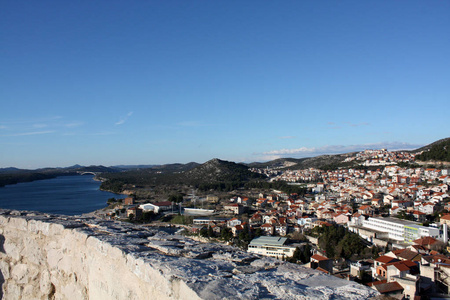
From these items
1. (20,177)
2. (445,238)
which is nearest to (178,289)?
(445,238)

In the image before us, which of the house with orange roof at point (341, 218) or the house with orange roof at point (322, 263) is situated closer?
the house with orange roof at point (322, 263)

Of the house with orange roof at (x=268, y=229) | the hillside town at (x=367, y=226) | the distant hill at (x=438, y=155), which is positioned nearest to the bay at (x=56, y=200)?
the hillside town at (x=367, y=226)

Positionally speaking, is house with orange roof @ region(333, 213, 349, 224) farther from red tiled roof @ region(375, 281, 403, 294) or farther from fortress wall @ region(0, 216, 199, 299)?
fortress wall @ region(0, 216, 199, 299)

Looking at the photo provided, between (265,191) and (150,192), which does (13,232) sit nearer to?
(265,191)

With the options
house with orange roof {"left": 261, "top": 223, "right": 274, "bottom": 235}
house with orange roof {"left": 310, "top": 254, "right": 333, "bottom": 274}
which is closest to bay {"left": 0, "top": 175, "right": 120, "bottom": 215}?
house with orange roof {"left": 261, "top": 223, "right": 274, "bottom": 235}

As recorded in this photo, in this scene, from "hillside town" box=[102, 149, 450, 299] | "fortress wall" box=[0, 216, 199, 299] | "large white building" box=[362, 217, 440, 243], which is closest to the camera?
"fortress wall" box=[0, 216, 199, 299]

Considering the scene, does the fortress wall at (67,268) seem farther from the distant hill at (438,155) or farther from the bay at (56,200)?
the distant hill at (438,155)
